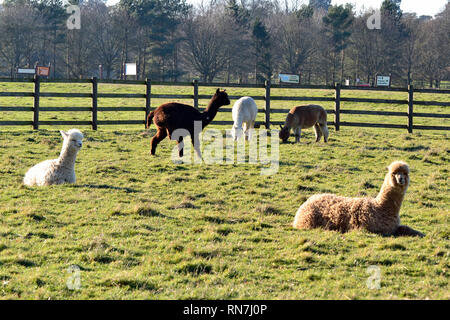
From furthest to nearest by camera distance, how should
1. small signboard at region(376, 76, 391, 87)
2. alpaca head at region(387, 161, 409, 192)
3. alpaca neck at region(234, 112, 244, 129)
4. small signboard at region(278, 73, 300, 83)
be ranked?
small signboard at region(278, 73, 300, 83), small signboard at region(376, 76, 391, 87), alpaca neck at region(234, 112, 244, 129), alpaca head at region(387, 161, 409, 192)

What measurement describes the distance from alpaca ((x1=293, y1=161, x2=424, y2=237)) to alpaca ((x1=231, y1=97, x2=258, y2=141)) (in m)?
7.76

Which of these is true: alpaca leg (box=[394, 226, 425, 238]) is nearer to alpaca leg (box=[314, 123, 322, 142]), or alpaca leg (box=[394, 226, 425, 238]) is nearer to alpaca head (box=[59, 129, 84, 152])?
alpaca head (box=[59, 129, 84, 152])

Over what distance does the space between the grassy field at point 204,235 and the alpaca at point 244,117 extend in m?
2.76

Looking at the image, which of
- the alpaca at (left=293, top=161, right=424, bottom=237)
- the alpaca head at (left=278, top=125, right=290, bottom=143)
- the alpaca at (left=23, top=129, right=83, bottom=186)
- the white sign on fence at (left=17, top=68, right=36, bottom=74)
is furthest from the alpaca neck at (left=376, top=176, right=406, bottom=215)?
the white sign on fence at (left=17, top=68, right=36, bottom=74)

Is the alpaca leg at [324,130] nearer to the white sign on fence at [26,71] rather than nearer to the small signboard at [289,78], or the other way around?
the small signboard at [289,78]

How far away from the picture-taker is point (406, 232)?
19.9ft

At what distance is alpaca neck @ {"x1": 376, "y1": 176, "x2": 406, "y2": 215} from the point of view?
6055mm

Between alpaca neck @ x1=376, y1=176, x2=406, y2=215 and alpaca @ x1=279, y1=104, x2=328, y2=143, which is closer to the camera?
alpaca neck @ x1=376, y1=176, x2=406, y2=215

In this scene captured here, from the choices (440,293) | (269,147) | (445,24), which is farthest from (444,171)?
(445,24)

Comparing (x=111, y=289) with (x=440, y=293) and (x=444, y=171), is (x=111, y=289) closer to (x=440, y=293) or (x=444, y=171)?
(x=440, y=293)

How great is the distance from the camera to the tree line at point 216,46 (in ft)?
165

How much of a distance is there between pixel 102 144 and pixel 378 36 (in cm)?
4560

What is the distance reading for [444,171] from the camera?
10.9 meters

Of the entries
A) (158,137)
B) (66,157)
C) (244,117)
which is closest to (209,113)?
(158,137)
